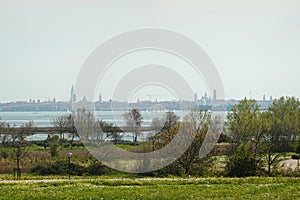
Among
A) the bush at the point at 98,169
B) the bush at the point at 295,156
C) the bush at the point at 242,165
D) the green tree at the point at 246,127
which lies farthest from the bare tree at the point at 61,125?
the bush at the point at 242,165

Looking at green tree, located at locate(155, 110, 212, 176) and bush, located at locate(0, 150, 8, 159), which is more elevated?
green tree, located at locate(155, 110, 212, 176)

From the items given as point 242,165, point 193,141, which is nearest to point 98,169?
point 193,141

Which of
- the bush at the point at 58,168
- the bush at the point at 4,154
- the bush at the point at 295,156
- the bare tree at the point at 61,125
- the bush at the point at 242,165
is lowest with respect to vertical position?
the bush at the point at 58,168

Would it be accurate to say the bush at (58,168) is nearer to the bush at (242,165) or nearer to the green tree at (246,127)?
the green tree at (246,127)

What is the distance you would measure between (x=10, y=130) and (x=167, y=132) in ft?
70.9

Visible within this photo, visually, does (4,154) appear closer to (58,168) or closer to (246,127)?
(58,168)

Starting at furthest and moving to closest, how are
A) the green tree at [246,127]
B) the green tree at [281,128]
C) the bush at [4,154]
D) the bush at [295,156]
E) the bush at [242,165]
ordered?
the bush at [4,154] → the bush at [295,156] → the green tree at [246,127] → the green tree at [281,128] → the bush at [242,165]

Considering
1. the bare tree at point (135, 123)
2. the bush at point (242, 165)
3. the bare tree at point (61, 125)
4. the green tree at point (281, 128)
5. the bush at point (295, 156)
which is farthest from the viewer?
the bare tree at point (61, 125)

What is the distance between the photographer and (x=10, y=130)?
42.8 metres

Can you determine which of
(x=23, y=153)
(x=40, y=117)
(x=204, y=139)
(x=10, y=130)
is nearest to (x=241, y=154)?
(x=204, y=139)

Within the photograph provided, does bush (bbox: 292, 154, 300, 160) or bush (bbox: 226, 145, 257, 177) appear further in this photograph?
bush (bbox: 292, 154, 300, 160)

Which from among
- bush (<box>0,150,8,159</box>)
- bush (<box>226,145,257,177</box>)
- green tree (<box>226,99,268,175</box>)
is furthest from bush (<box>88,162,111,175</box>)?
bush (<box>226,145,257,177</box>)

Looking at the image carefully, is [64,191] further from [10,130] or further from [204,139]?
[10,130]

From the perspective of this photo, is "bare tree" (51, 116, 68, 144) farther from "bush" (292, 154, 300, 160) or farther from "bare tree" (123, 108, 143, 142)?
"bush" (292, 154, 300, 160)
